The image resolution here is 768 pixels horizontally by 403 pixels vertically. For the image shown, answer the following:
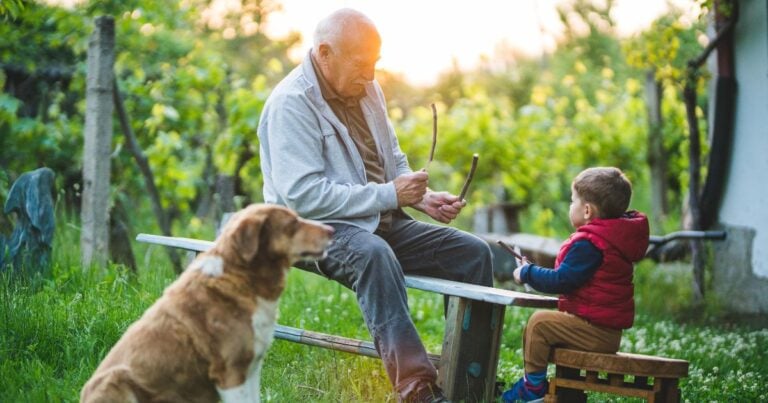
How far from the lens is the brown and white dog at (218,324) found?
3.38 meters

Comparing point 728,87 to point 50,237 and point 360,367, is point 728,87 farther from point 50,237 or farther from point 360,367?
point 50,237

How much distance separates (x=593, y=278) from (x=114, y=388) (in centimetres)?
226

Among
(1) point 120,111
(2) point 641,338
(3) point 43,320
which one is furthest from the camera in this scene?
(1) point 120,111

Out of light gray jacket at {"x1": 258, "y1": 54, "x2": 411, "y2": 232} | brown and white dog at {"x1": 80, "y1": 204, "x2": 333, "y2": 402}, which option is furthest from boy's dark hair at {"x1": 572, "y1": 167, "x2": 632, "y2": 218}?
brown and white dog at {"x1": 80, "y1": 204, "x2": 333, "y2": 402}

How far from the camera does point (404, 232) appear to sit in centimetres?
504

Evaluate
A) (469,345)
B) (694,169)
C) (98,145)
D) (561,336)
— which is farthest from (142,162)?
(694,169)

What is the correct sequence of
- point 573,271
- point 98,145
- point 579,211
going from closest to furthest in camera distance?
point 573,271 < point 579,211 < point 98,145

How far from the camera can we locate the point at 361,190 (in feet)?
14.8

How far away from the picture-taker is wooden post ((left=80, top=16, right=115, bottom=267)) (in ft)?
21.1

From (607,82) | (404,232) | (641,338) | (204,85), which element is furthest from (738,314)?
(607,82)

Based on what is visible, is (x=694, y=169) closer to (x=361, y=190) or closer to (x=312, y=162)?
(x=361, y=190)

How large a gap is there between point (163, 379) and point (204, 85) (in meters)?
6.05

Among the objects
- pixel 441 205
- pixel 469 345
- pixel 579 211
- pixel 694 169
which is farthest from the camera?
pixel 694 169

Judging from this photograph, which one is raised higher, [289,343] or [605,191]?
[605,191]
